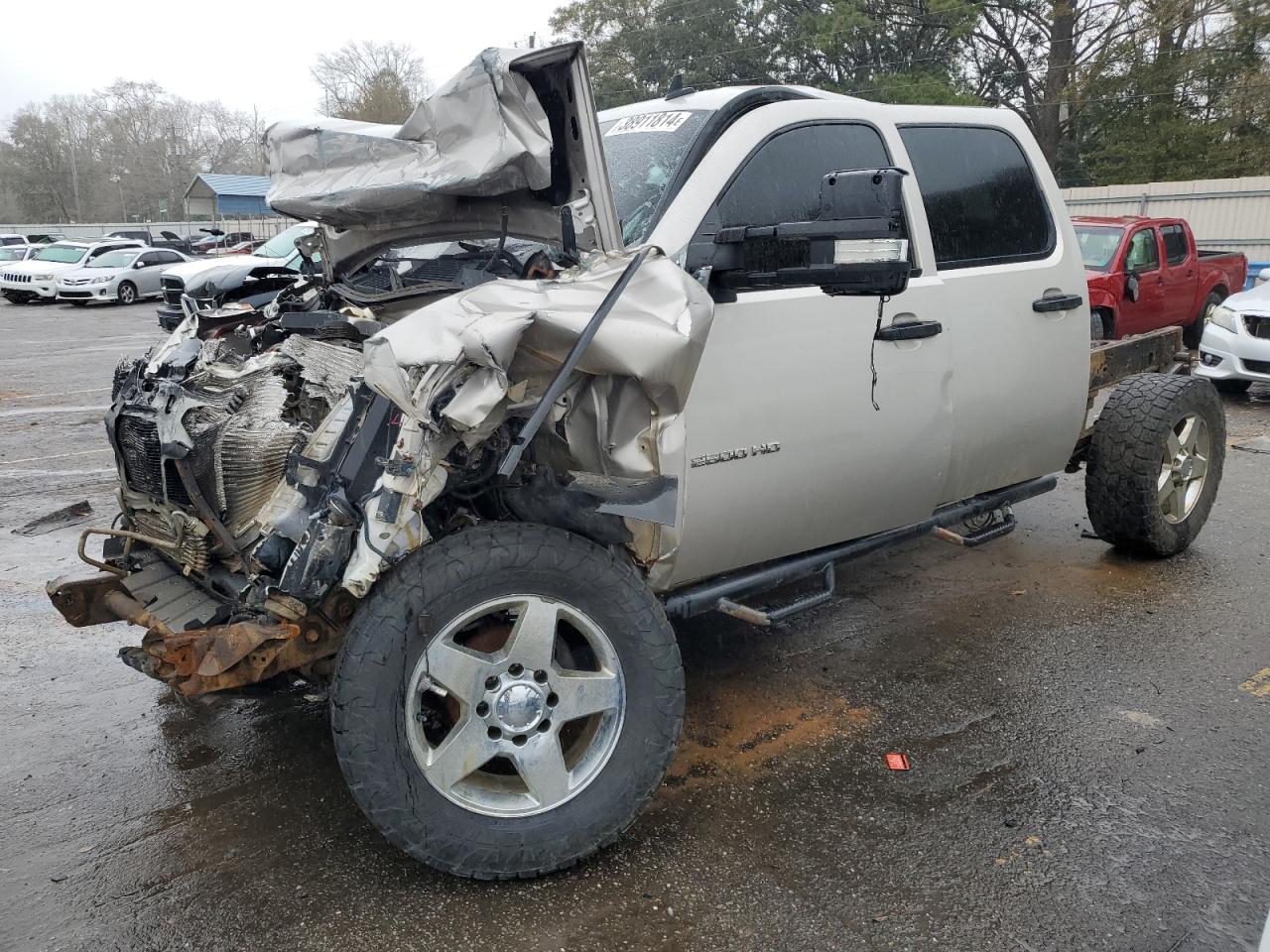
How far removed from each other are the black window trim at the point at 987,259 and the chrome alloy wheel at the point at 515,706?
2102 millimetres

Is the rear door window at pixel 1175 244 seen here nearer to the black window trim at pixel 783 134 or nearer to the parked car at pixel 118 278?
the black window trim at pixel 783 134

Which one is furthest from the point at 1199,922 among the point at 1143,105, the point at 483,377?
the point at 1143,105

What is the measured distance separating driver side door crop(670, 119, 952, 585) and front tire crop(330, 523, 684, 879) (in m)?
0.49

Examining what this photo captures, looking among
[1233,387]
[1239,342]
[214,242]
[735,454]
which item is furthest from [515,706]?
[214,242]

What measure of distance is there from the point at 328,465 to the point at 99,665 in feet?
7.69

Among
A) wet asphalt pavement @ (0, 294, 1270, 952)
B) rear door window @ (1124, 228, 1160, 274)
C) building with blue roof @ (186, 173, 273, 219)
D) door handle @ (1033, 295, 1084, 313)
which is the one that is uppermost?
building with blue roof @ (186, 173, 273, 219)

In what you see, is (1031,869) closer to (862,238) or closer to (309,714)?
(862,238)

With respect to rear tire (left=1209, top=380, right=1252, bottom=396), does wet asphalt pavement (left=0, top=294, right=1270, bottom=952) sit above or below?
above

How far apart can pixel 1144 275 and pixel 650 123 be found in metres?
9.61

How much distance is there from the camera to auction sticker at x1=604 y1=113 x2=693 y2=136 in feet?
11.7

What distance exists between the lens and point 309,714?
3732mm

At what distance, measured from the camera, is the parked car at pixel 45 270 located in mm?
24141

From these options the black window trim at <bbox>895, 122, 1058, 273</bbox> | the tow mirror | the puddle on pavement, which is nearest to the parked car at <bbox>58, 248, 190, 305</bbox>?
the black window trim at <bbox>895, 122, 1058, 273</bbox>

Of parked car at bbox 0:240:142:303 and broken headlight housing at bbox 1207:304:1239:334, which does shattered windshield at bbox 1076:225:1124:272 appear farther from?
→ parked car at bbox 0:240:142:303
